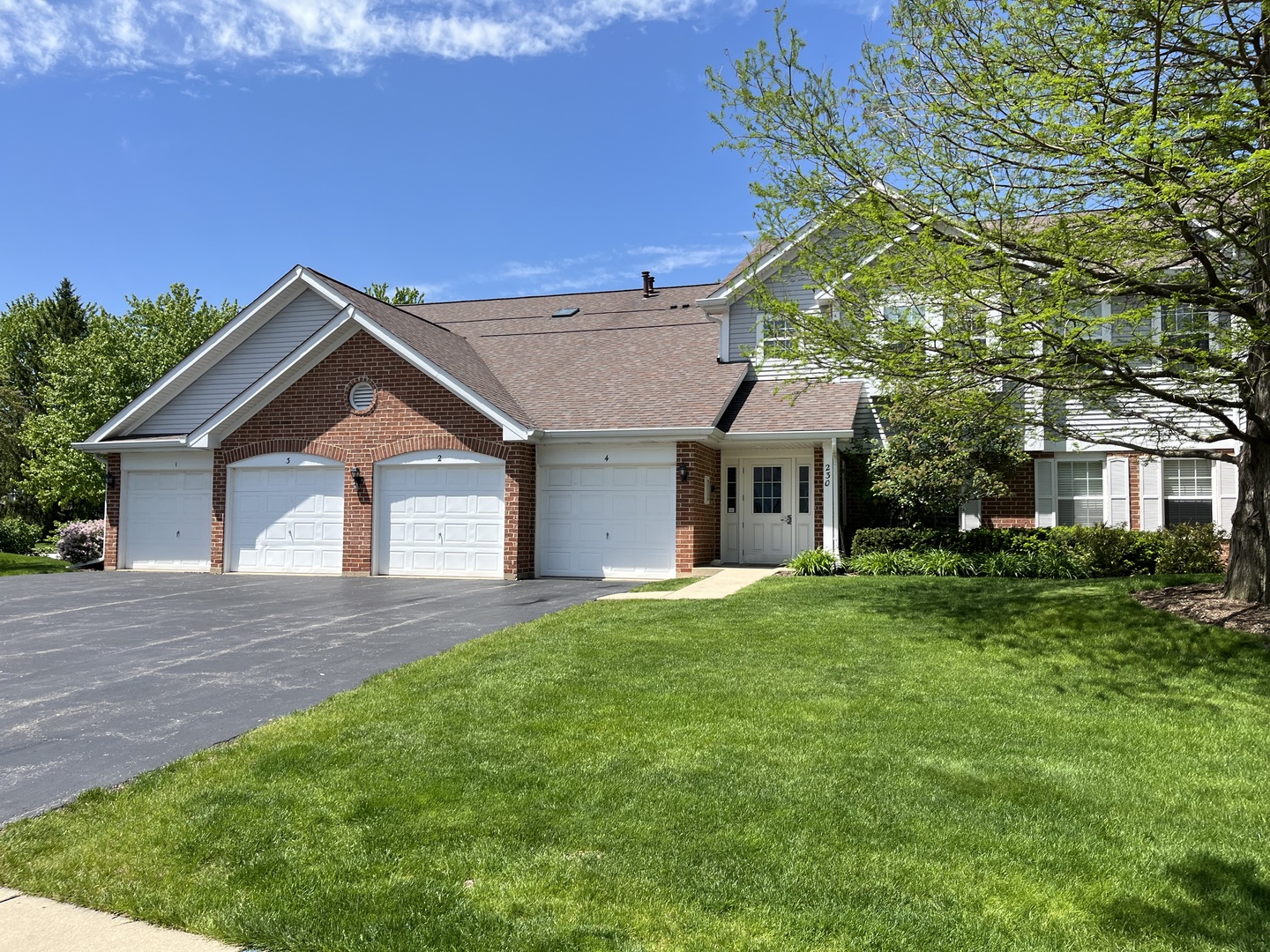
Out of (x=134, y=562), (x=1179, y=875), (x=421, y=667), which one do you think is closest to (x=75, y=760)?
(x=421, y=667)

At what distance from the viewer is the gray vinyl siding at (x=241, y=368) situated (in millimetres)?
19906

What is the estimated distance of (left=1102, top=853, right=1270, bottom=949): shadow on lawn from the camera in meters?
3.41

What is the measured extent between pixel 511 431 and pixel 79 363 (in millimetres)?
23522

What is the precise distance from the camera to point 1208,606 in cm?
934

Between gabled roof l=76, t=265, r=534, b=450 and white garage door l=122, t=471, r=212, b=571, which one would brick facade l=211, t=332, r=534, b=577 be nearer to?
gabled roof l=76, t=265, r=534, b=450

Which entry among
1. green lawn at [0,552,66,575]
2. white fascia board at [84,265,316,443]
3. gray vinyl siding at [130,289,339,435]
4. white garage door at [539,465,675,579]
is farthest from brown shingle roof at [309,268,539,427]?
green lawn at [0,552,66,575]

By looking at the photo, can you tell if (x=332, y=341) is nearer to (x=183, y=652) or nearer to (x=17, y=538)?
(x=183, y=652)

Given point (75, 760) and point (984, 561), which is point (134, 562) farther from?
point (984, 561)

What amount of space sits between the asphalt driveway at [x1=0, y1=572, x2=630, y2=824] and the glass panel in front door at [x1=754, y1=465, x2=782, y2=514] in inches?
158

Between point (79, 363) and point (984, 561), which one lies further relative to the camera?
point (79, 363)

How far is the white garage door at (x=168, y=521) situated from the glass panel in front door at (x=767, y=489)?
11.9 m

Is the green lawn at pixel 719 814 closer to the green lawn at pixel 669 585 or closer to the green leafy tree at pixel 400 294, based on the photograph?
the green lawn at pixel 669 585

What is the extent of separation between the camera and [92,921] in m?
3.59

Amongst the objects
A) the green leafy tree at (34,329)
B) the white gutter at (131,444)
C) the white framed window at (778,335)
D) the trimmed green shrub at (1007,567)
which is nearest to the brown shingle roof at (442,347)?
the white gutter at (131,444)
